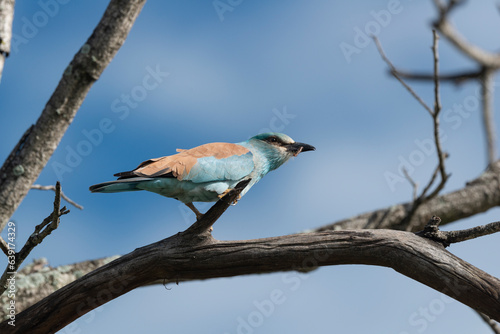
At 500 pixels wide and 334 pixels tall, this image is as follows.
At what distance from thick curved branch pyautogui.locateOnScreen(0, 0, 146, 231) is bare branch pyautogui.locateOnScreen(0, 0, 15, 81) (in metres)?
0.58

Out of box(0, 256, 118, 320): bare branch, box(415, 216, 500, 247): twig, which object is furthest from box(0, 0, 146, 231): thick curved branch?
box(415, 216, 500, 247): twig

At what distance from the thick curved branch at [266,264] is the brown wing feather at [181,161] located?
53 centimetres

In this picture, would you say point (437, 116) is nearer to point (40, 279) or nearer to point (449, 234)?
point (449, 234)

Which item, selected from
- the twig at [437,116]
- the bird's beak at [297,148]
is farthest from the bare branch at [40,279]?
the twig at [437,116]

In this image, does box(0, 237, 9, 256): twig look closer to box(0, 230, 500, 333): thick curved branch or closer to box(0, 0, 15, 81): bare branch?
box(0, 230, 500, 333): thick curved branch

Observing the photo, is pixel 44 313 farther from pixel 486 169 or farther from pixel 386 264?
pixel 486 169

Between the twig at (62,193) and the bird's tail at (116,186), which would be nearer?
the bird's tail at (116,186)

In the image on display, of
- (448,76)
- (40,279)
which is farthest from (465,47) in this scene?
(40,279)

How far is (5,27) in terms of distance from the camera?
15.8 feet

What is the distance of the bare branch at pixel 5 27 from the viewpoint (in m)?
4.76

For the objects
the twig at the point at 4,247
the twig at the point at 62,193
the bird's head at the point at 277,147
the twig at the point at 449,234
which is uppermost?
the bird's head at the point at 277,147

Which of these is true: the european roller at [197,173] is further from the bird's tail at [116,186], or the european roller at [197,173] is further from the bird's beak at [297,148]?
the bird's beak at [297,148]

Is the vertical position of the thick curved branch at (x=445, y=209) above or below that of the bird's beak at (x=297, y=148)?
above

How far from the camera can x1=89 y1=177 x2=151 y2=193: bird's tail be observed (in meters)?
4.04
